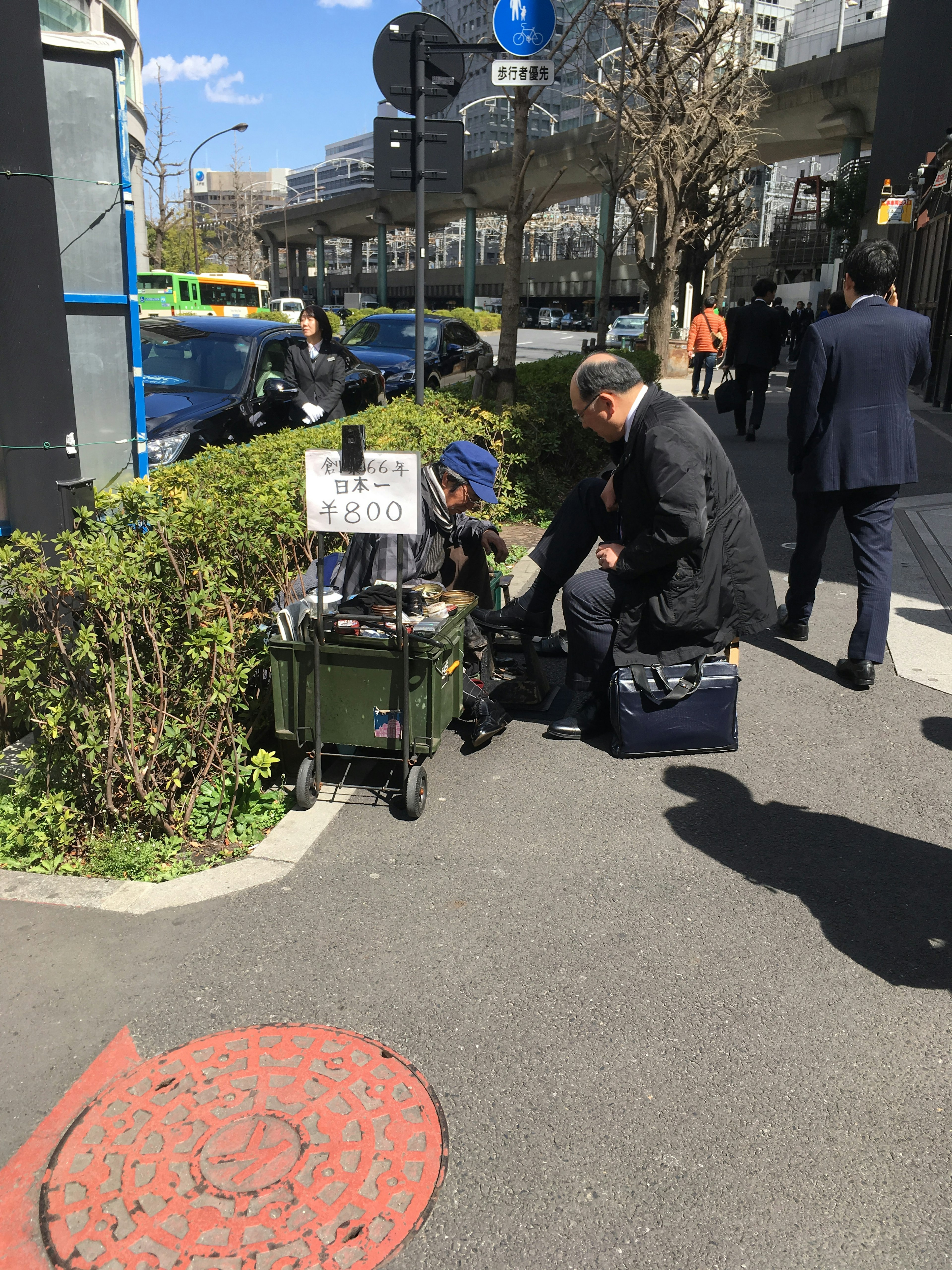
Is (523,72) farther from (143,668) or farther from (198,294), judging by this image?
(198,294)

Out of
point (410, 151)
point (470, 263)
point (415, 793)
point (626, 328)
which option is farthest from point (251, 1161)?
point (470, 263)

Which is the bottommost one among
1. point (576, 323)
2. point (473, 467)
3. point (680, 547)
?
point (680, 547)

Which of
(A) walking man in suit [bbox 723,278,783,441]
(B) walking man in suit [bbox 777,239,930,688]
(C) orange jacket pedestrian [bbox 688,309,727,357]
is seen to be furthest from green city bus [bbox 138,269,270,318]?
(B) walking man in suit [bbox 777,239,930,688]

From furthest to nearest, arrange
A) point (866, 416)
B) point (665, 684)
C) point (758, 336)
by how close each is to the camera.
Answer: point (758, 336)
point (866, 416)
point (665, 684)

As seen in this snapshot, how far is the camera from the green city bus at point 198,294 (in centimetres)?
3434

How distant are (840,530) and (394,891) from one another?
257 inches

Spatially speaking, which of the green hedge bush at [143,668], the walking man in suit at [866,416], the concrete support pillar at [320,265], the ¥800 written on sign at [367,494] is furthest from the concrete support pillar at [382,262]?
the ¥800 written on sign at [367,494]

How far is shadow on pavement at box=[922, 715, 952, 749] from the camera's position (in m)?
4.73

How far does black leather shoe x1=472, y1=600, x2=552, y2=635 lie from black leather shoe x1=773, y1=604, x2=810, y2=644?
5.75ft

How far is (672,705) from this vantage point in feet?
14.7

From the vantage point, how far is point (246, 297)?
42094 mm

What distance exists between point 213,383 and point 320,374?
1224 millimetres

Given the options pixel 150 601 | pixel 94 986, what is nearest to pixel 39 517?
pixel 150 601

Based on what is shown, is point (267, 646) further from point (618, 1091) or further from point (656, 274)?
point (656, 274)
